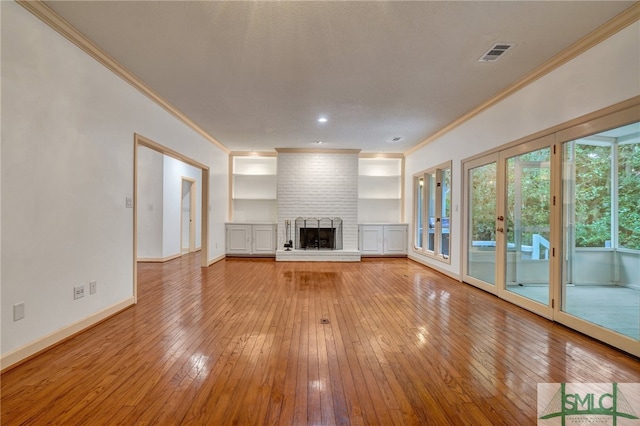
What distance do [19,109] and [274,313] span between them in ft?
9.05

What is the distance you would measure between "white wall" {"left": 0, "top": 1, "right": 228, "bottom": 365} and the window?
508cm

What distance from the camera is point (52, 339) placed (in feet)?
7.53

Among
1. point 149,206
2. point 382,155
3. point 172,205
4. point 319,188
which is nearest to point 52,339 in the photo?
point 149,206

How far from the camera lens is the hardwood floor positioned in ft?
5.14

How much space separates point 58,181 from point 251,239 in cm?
470

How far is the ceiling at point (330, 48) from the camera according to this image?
2.16 metres

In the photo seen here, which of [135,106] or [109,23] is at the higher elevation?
[109,23]

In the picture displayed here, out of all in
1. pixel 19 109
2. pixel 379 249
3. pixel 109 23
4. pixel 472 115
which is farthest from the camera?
pixel 379 249

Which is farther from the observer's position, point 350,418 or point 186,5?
point 186,5

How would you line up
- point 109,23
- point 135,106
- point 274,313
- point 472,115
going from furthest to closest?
point 472,115 < point 135,106 < point 274,313 < point 109,23

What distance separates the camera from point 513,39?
2.50 metres

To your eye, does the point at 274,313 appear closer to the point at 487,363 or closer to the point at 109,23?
the point at 487,363

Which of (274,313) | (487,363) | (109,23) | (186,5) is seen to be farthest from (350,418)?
(109,23)

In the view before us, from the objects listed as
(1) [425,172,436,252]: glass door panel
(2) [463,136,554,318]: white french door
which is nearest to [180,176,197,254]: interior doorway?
(1) [425,172,436,252]: glass door panel
